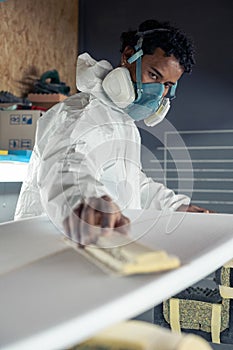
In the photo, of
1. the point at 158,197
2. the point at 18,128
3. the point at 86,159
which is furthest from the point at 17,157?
the point at 86,159

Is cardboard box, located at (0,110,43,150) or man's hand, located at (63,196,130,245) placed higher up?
man's hand, located at (63,196,130,245)

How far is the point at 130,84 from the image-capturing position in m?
1.33

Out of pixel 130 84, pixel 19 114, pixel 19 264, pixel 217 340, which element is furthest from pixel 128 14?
pixel 19 264

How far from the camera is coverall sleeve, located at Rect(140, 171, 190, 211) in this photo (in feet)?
4.48

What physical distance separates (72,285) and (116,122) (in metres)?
0.83

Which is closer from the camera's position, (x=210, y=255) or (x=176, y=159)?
(x=210, y=255)

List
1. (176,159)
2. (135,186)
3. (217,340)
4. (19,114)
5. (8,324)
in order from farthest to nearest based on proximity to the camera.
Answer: (176,159)
(19,114)
(135,186)
(217,340)
(8,324)

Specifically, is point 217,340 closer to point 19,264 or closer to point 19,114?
point 19,264

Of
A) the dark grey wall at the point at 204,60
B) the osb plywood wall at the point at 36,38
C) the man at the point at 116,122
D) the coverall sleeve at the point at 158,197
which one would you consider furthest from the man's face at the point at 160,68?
the dark grey wall at the point at 204,60

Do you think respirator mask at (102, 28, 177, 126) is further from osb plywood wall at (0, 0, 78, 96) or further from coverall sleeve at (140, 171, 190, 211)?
osb plywood wall at (0, 0, 78, 96)

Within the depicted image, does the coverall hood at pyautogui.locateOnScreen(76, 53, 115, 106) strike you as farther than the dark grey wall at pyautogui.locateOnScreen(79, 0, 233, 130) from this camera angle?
No

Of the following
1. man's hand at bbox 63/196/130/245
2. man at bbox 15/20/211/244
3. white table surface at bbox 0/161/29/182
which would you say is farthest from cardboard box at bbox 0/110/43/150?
man's hand at bbox 63/196/130/245

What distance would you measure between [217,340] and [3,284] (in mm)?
845

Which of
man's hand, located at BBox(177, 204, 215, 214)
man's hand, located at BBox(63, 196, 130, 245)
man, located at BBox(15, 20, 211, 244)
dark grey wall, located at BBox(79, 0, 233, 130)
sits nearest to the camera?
man's hand, located at BBox(63, 196, 130, 245)
